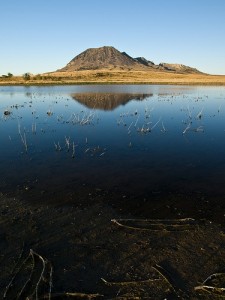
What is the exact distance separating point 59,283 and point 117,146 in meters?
15.4

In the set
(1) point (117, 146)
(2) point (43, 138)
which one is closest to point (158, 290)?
(1) point (117, 146)

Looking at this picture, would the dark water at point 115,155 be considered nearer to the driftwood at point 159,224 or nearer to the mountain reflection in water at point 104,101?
the driftwood at point 159,224

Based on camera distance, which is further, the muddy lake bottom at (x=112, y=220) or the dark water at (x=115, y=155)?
the dark water at (x=115, y=155)

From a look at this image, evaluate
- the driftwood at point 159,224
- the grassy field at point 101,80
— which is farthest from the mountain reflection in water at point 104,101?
the grassy field at point 101,80

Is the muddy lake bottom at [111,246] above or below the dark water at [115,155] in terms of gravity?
below

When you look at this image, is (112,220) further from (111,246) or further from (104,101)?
(104,101)

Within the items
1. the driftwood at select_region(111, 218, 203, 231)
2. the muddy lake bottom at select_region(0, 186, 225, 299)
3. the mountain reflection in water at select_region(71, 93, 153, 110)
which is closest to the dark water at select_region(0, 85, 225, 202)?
the muddy lake bottom at select_region(0, 186, 225, 299)

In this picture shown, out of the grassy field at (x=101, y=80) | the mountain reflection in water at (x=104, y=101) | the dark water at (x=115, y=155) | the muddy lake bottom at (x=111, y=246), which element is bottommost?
the muddy lake bottom at (x=111, y=246)

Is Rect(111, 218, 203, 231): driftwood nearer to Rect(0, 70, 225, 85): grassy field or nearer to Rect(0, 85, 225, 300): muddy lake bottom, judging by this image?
Rect(0, 85, 225, 300): muddy lake bottom

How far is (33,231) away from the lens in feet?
36.4

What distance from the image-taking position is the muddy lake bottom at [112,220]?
859 centimetres

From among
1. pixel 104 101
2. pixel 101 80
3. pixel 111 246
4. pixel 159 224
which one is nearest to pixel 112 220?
pixel 111 246

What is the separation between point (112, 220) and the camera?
11.8 m

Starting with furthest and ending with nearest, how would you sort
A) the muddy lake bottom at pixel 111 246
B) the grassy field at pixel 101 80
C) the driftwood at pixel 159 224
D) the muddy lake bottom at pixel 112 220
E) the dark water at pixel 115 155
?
the grassy field at pixel 101 80, the dark water at pixel 115 155, the driftwood at pixel 159 224, the muddy lake bottom at pixel 112 220, the muddy lake bottom at pixel 111 246
